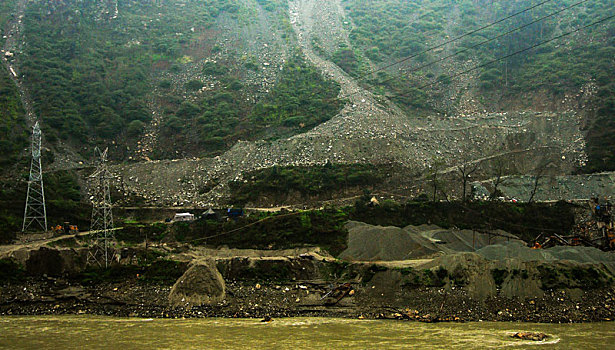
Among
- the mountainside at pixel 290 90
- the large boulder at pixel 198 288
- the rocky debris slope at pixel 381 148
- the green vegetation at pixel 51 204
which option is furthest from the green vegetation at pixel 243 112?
the large boulder at pixel 198 288

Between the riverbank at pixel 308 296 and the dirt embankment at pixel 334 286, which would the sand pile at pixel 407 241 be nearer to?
the dirt embankment at pixel 334 286

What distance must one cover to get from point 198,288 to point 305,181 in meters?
21.4

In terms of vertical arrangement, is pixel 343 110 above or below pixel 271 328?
above

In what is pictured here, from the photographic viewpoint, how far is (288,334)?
2272cm

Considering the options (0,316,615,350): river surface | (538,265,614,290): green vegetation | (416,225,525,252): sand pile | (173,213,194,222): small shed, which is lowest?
(0,316,615,350): river surface

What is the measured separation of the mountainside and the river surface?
23061 mm

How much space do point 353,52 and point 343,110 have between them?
27388mm

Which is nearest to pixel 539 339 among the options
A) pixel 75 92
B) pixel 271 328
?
pixel 271 328

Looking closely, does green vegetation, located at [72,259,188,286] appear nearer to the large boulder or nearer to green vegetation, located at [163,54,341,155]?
the large boulder

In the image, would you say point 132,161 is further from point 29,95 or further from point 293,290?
point 293,290

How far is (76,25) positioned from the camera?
78.5 meters

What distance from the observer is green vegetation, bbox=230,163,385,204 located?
47.4 meters

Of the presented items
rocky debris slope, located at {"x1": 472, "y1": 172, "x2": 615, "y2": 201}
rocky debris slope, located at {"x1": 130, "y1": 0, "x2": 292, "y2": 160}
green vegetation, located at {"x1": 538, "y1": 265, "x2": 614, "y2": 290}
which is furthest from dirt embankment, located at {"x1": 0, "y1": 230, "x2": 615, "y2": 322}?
rocky debris slope, located at {"x1": 130, "y1": 0, "x2": 292, "y2": 160}

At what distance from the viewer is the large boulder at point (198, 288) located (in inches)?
1123
